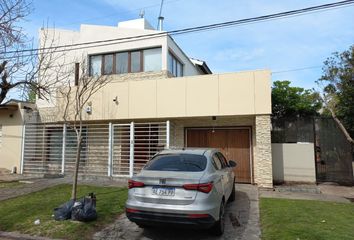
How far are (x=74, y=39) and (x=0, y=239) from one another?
1361 cm

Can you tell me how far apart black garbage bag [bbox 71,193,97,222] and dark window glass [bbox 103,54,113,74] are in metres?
10.3

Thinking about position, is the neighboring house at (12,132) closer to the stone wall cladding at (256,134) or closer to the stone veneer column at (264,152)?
the stone wall cladding at (256,134)

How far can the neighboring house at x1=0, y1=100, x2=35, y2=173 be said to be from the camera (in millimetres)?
15836

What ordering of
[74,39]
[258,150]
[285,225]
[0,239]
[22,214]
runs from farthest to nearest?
[74,39] → [258,150] → [22,214] → [285,225] → [0,239]

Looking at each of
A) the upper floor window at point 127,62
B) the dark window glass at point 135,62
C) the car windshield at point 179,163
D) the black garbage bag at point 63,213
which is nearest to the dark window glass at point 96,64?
the upper floor window at point 127,62

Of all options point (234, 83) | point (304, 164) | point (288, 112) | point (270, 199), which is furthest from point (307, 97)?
point (270, 199)

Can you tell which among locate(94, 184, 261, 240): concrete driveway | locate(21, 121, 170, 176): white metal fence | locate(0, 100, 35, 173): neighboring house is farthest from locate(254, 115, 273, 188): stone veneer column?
locate(0, 100, 35, 173): neighboring house

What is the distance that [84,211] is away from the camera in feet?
22.1

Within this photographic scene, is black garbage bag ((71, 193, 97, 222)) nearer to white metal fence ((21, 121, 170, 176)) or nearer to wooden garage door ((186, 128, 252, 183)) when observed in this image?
white metal fence ((21, 121, 170, 176))

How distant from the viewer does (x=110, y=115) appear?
45.8 feet

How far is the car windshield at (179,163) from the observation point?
6027 mm

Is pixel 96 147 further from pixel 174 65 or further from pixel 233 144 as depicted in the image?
pixel 233 144

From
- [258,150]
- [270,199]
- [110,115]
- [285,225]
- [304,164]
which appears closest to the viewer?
[285,225]

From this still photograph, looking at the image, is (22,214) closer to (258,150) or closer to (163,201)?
(163,201)
